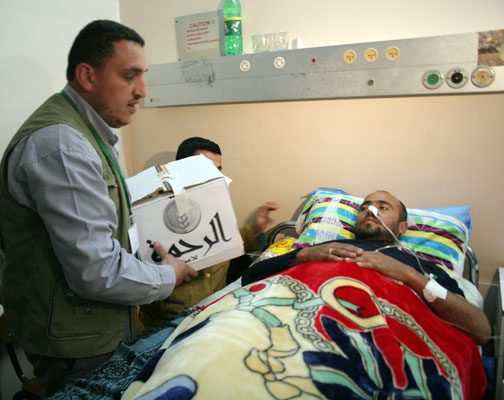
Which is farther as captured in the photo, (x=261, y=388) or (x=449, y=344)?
(x=449, y=344)

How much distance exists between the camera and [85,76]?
4.33 feet

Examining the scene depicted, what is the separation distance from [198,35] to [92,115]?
154 centimetres

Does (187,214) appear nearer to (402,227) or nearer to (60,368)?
(60,368)

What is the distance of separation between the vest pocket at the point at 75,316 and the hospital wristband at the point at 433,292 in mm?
1196

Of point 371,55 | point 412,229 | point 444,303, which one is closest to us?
point 444,303

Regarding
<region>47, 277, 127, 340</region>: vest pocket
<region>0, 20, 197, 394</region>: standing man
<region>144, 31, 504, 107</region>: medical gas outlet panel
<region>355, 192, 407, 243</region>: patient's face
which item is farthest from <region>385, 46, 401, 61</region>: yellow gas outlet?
<region>47, 277, 127, 340</region>: vest pocket

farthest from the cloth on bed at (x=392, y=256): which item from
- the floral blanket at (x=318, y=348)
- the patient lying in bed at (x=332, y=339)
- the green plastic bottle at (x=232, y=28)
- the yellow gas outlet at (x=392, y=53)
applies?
the green plastic bottle at (x=232, y=28)

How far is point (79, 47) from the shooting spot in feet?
4.32

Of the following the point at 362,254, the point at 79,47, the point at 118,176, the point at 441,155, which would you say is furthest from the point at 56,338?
the point at 441,155

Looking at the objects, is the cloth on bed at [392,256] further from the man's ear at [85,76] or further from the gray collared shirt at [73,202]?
the man's ear at [85,76]

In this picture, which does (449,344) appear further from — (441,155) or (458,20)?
(458,20)

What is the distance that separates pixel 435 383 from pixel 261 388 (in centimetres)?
54

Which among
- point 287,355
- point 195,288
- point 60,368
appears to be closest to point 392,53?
point 195,288

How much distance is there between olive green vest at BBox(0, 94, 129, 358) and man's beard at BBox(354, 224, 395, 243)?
3.98 feet
